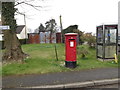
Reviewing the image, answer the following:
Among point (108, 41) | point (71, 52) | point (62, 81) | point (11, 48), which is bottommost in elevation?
point (62, 81)

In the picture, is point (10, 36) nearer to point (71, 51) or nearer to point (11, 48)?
point (11, 48)

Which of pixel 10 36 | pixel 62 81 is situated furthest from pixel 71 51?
pixel 10 36

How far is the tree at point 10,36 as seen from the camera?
7.84 m

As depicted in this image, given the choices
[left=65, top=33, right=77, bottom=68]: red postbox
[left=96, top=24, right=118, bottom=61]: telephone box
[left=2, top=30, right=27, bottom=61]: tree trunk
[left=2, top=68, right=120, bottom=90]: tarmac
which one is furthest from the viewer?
[left=2, top=30, right=27, bottom=61]: tree trunk

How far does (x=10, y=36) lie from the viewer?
822 centimetres

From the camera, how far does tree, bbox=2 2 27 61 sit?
25.7 feet

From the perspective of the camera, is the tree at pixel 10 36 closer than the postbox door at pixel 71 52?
No

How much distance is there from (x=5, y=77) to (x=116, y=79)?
14.7ft

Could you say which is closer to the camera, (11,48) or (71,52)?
(71,52)

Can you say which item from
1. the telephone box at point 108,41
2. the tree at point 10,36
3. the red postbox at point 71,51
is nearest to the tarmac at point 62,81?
the red postbox at point 71,51

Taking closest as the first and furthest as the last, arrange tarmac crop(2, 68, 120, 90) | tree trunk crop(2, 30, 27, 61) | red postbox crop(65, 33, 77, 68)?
Result: tarmac crop(2, 68, 120, 90)
red postbox crop(65, 33, 77, 68)
tree trunk crop(2, 30, 27, 61)

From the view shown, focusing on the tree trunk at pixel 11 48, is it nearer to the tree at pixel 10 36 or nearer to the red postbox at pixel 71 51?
the tree at pixel 10 36

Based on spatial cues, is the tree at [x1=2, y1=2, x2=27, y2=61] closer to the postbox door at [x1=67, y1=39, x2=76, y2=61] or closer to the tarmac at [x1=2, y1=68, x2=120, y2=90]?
the tarmac at [x1=2, y1=68, x2=120, y2=90]

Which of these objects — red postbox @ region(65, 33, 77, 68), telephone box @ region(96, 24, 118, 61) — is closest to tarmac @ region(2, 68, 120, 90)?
red postbox @ region(65, 33, 77, 68)
